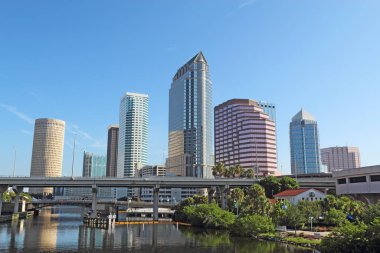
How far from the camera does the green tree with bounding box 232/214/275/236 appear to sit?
99875 millimetres

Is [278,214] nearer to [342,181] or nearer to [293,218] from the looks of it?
[293,218]

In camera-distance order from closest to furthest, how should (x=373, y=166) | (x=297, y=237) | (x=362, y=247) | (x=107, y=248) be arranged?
1. (x=362, y=247)
2. (x=107, y=248)
3. (x=297, y=237)
4. (x=373, y=166)

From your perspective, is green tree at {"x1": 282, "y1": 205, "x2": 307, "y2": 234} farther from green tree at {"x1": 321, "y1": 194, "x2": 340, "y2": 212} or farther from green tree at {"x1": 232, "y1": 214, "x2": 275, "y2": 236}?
green tree at {"x1": 321, "y1": 194, "x2": 340, "y2": 212}

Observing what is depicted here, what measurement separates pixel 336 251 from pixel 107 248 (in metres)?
46.4

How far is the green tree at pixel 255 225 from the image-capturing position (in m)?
99.9

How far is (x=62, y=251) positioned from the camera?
246 ft

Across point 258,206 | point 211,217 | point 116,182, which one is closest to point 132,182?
point 116,182

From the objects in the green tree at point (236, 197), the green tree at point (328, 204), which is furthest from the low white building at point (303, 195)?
the green tree at point (328, 204)

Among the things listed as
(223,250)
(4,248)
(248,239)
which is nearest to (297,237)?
(248,239)

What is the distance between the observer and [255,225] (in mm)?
99938

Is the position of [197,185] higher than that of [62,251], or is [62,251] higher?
[197,185]

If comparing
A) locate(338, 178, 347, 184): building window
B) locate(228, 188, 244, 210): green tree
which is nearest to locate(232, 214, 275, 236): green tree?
locate(228, 188, 244, 210): green tree

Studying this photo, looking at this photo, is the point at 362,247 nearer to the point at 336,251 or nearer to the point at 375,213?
the point at 336,251

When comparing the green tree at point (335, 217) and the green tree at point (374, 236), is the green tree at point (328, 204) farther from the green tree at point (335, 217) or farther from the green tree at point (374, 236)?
the green tree at point (374, 236)
